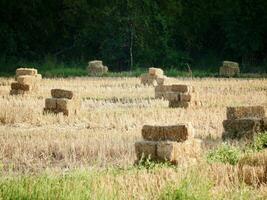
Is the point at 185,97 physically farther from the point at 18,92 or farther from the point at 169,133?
the point at 169,133

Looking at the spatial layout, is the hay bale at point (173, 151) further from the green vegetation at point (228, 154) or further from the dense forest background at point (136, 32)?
the dense forest background at point (136, 32)

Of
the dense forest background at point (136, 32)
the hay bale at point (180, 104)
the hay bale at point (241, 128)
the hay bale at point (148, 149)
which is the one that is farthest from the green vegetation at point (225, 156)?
the dense forest background at point (136, 32)

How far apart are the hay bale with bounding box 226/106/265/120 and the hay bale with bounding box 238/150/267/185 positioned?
11.4 ft

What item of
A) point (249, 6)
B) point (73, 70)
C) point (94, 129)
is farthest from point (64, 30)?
point (94, 129)

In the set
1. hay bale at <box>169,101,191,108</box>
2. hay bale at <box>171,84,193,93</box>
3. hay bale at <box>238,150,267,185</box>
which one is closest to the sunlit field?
hay bale at <box>238,150,267,185</box>

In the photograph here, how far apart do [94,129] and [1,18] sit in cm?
2537

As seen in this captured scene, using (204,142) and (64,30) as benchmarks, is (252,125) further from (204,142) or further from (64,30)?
(64,30)

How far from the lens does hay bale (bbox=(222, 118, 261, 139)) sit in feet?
36.4

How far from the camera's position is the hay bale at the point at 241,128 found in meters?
11.1

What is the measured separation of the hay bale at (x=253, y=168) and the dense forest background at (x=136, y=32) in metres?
25.8

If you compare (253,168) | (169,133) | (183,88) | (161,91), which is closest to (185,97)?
(183,88)

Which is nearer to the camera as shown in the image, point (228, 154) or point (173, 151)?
point (173, 151)

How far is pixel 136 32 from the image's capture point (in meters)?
35.7

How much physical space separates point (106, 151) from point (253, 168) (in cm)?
293
